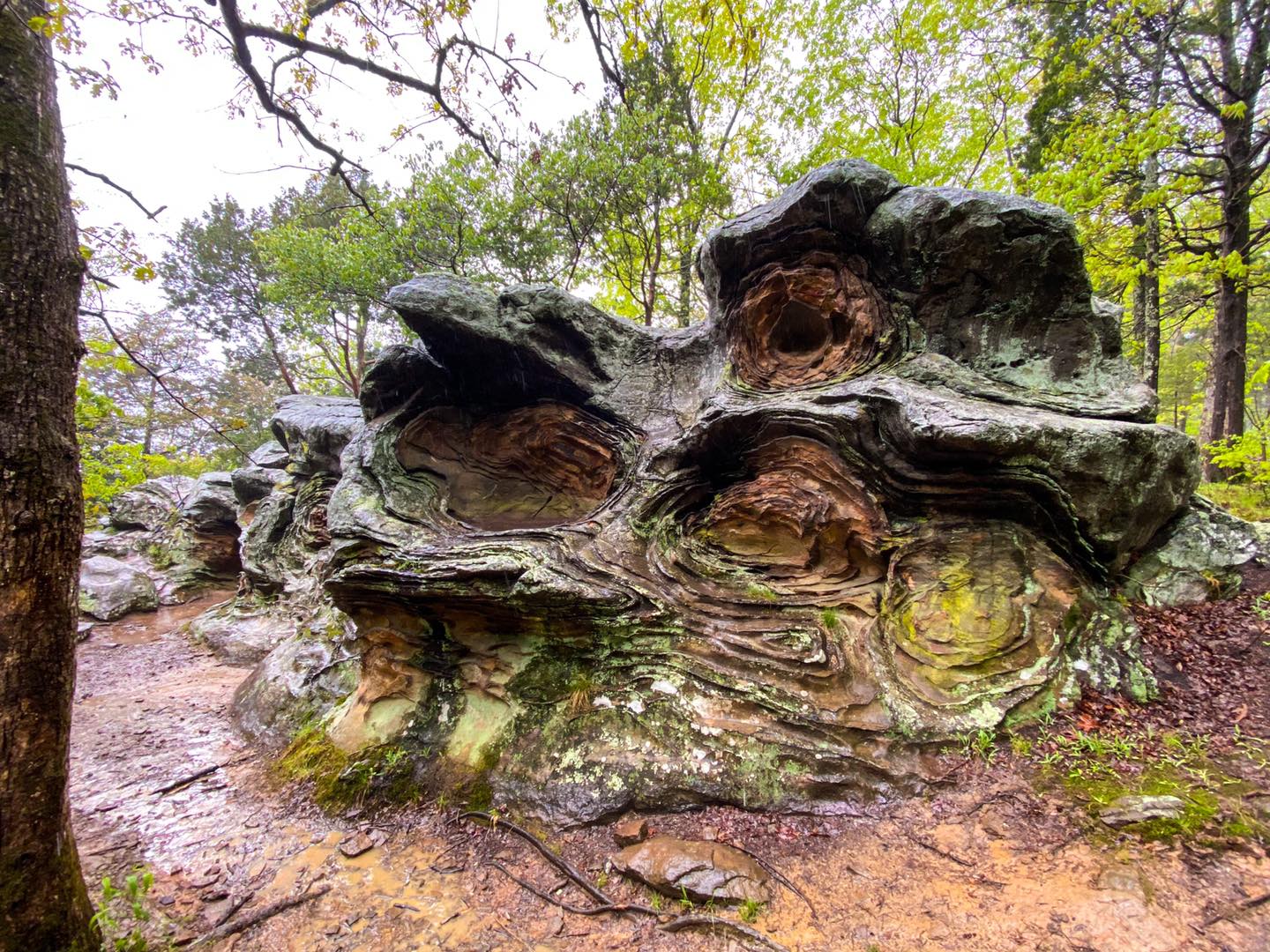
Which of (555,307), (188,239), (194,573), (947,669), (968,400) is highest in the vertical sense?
(188,239)

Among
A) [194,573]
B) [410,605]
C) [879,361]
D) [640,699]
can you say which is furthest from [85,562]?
[879,361]

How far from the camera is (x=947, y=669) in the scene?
14.9ft

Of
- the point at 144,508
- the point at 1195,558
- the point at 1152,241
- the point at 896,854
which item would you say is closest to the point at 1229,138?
the point at 1152,241

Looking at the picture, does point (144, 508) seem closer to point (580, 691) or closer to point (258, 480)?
point (258, 480)

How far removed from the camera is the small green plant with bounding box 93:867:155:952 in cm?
297

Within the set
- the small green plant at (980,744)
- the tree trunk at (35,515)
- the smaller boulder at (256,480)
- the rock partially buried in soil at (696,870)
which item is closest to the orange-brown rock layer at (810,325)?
the small green plant at (980,744)

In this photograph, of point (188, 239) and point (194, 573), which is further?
point (188, 239)

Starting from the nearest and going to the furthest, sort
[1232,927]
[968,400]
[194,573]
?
[1232,927] → [968,400] → [194,573]

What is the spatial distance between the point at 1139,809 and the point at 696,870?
2.97 metres

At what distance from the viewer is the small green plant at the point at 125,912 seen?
9.75 ft

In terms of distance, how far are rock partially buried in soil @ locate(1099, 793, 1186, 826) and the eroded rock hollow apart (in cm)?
85

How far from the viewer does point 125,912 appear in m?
3.38

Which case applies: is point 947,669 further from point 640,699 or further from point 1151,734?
point 640,699

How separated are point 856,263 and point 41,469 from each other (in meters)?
7.32
